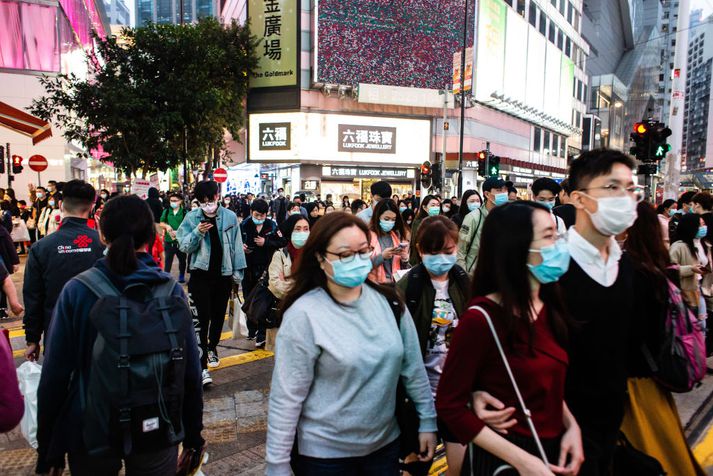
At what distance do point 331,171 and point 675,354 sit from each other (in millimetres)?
33709

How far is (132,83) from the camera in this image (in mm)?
22406

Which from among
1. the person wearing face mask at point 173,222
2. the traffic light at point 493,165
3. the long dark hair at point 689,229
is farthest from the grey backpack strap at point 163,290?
the traffic light at point 493,165

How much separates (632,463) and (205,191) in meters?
4.51

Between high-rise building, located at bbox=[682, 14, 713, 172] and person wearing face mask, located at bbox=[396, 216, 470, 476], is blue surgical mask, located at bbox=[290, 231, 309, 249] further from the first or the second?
high-rise building, located at bbox=[682, 14, 713, 172]

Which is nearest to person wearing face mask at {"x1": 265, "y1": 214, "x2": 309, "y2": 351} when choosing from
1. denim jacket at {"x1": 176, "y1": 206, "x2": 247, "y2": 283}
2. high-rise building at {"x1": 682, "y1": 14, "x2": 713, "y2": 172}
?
denim jacket at {"x1": 176, "y1": 206, "x2": 247, "y2": 283}

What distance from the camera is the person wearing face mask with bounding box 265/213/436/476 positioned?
2033 millimetres

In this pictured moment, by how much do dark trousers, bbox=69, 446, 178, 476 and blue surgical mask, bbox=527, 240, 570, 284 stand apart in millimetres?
1695

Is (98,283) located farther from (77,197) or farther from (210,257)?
(210,257)

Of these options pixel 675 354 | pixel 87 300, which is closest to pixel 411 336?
pixel 675 354

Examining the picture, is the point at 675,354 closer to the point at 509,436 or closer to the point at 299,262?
the point at 509,436

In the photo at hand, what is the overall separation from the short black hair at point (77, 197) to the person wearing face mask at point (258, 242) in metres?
3.01

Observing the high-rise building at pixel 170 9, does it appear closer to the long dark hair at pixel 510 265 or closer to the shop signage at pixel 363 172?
the shop signage at pixel 363 172

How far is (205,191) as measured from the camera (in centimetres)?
548

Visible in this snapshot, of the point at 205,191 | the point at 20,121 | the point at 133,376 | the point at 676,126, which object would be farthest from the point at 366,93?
the point at 133,376
